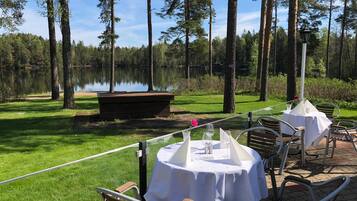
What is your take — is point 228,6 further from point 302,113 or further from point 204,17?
point 204,17

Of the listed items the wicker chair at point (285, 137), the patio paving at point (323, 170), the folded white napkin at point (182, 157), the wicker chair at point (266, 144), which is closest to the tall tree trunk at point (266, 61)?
the patio paving at point (323, 170)

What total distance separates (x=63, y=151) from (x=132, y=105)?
13.0ft

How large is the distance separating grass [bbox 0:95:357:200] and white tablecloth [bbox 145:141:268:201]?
555 mm

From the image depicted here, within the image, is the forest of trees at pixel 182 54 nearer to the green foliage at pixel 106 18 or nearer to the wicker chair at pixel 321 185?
the green foliage at pixel 106 18

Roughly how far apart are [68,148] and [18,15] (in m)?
10.9

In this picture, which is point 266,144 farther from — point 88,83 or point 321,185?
point 88,83

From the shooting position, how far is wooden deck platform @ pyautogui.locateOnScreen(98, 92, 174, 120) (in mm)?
11000

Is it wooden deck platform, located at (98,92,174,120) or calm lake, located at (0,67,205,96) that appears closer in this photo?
wooden deck platform, located at (98,92,174,120)

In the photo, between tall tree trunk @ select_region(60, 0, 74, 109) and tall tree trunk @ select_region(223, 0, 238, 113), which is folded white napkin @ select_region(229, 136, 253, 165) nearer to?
tall tree trunk @ select_region(223, 0, 238, 113)

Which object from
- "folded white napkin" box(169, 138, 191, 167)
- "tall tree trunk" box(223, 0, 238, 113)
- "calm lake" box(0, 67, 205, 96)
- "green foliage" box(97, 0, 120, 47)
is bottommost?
"calm lake" box(0, 67, 205, 96)

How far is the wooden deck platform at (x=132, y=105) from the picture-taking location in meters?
11.0

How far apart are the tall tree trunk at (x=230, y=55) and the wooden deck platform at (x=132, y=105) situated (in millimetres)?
2309

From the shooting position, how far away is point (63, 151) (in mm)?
7609

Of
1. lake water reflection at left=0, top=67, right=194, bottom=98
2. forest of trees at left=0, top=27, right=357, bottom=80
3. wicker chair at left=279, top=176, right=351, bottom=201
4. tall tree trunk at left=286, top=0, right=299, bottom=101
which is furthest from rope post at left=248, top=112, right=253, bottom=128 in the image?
forest of trees at left=0, top=27, right=357, bottom=80
